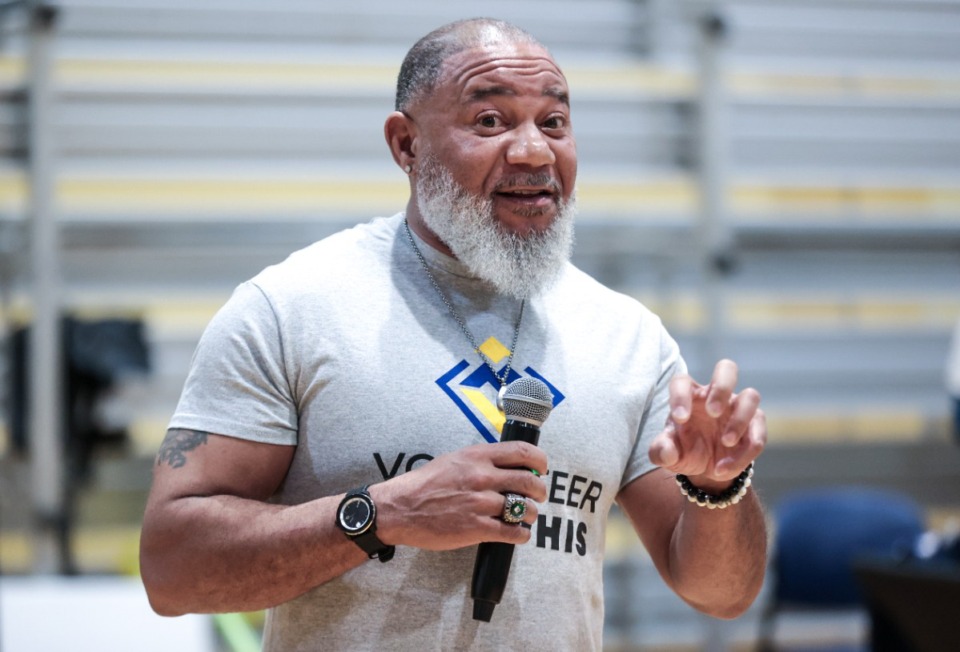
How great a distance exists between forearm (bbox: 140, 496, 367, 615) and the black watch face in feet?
0.06

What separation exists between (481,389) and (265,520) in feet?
1.23

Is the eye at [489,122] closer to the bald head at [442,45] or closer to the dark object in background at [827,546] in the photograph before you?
the bald head at [442,45]

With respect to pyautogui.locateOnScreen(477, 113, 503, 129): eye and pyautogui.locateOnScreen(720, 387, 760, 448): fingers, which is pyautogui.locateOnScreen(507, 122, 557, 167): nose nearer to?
pyautogui.locateOnScreen(477, 113, 503, 129): eye

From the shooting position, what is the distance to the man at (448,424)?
156 centimetres

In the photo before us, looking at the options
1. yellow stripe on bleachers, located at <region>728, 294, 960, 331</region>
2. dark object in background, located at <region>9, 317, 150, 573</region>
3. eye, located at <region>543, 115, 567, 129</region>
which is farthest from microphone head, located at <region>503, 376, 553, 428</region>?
yellow stripe on bleachers, located at <region>728, 294, 960, 331</region>

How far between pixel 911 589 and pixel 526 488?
2535 millimetres

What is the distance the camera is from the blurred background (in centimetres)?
441

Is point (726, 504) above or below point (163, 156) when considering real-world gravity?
below

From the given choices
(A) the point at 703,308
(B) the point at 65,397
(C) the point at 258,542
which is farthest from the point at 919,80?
(C) the point at 258,542

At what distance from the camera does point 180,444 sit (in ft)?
5.38

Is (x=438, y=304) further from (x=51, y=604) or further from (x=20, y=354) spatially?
(x=20, y=354)

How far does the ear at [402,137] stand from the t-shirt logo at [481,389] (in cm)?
37

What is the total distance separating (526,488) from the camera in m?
1.51

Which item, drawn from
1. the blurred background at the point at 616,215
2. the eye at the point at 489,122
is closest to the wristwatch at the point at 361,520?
the eye at the point at 489,122
